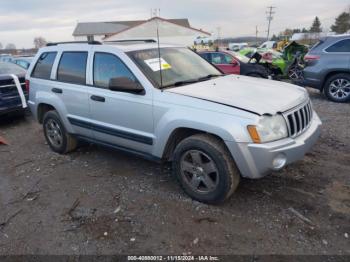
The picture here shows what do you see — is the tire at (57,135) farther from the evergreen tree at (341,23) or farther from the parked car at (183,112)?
the evergreen tree at (341,23)

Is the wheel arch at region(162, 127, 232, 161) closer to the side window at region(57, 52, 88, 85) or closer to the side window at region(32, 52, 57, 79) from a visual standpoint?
the side window at region(57, 52, 88, 85)

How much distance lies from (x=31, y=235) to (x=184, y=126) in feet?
6.30

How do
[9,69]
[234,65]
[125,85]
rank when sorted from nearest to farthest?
[125,85]
[9,69]
[234,65]

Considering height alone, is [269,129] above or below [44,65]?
below

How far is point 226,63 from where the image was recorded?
12.7 metres

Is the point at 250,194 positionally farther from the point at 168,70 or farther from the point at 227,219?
the point at 168,70

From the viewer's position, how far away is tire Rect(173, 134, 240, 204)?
11.2ft

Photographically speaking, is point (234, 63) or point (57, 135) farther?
point (234, 63)

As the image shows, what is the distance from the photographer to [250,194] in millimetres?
3914

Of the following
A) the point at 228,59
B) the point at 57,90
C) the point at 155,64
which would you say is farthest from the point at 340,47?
the point at 57,90

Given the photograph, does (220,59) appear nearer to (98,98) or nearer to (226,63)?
(226,63)

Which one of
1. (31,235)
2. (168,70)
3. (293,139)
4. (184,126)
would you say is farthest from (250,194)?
(31,235)

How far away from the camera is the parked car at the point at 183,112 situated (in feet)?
10.7

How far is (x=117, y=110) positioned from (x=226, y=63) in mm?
9216
